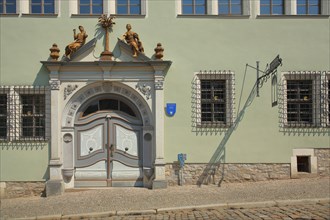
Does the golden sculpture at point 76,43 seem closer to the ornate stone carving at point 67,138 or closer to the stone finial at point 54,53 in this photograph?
the stone finial at point 54,53

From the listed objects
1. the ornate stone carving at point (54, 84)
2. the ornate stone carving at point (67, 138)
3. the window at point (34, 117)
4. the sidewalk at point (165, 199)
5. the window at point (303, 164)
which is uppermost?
the ornate stone carving at point (54, 84)

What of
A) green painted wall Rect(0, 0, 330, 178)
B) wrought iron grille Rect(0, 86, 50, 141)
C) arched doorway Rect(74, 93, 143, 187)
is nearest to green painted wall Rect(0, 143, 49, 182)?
green painted wall Rect(0, 0, 330, 178)

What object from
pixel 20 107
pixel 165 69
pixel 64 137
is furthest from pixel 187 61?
pixel 20 107

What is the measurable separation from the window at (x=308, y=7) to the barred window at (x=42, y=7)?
7.71m

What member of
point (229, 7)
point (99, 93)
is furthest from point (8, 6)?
point (229, 7)

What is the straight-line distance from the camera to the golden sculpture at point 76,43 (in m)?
9.87

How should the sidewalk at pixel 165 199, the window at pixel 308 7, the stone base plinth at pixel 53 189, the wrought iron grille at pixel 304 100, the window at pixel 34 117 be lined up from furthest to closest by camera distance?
the window at pixel 308 7 < the wrought iron grille at pixel 304 100 < the window at pixel 34 117 < the stone base plinth at pixel 53 189 < the sidewalk at pixel 165 199

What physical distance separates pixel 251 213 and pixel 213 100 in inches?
162

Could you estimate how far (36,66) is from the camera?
10125 mm

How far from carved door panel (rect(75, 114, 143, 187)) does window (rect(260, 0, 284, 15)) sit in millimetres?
5417

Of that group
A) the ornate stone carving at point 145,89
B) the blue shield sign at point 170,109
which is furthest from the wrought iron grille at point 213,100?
the ornate stone carving at point 145,89

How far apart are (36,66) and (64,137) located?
A: 228cm

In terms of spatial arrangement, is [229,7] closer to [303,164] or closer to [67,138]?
[303,164]

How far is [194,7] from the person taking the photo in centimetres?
1059
